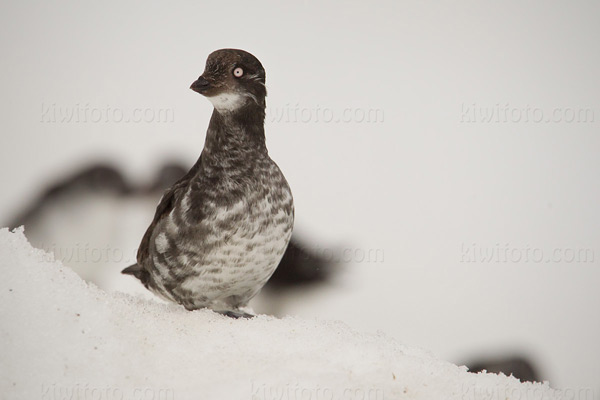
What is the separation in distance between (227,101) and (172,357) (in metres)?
1.30

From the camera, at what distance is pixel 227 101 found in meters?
3.07

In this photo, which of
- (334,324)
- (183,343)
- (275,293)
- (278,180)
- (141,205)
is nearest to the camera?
(183,343)

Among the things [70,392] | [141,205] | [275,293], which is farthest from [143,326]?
[141,205]

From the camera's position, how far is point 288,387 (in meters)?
2.28

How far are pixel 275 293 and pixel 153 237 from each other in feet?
7.73

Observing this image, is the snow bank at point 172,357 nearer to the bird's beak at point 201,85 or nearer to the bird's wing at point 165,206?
the bird's wing at point 165,206

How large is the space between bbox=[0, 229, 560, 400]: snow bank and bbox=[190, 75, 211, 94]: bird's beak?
103 centimetres

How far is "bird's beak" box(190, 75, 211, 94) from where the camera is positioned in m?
2.88

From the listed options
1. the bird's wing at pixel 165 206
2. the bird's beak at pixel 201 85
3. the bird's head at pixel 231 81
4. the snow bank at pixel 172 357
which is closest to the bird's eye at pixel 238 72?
the bird's head at pixel 231 81

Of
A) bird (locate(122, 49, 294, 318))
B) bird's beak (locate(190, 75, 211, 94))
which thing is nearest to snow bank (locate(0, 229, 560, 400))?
bird (locate(122, 49, 294, 318))

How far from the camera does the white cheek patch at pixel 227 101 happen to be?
9.93 feet

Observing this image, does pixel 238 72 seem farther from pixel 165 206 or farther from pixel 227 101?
pixel 165 206

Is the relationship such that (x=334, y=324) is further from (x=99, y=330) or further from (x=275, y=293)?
(x=275, y=293)

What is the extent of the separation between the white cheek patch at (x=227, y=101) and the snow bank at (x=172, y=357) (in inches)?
42.4
